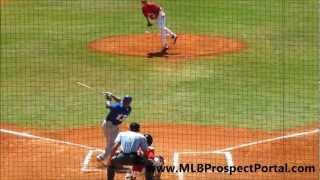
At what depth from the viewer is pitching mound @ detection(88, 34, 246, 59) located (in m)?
20.6

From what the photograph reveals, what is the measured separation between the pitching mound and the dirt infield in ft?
20.4

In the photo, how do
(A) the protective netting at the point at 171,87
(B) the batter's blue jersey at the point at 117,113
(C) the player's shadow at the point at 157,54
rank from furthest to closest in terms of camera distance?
(C) the player's shadow at the point at 157,54, (A) the protective netting at the point at 171,87, (B) the batter's blue jersey at the point at 117,113

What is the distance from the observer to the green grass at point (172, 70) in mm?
15578

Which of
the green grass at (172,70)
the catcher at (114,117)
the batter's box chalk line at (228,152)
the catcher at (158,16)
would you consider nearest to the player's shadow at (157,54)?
the catcher at (158,16)

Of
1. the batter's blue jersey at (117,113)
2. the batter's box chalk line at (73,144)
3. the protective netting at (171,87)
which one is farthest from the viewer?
the protective netting at (171,87)

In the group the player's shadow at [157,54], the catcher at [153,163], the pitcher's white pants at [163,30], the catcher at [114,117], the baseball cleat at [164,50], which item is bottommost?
the catcher at [153,163]

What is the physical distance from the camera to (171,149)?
13.1 metres

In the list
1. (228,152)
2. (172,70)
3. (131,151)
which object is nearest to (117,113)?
(131,151)

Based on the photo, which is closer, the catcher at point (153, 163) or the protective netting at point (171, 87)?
the catcher at point (153, 163)

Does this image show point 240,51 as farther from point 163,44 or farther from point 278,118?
point 278,118

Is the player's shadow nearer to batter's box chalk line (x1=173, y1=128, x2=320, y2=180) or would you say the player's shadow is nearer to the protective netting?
the protective netting

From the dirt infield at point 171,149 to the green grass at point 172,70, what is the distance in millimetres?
673

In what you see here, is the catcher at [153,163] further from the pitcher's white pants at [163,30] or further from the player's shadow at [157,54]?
the pitcher's white pants at [163,30]

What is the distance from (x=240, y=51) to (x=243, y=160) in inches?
345
